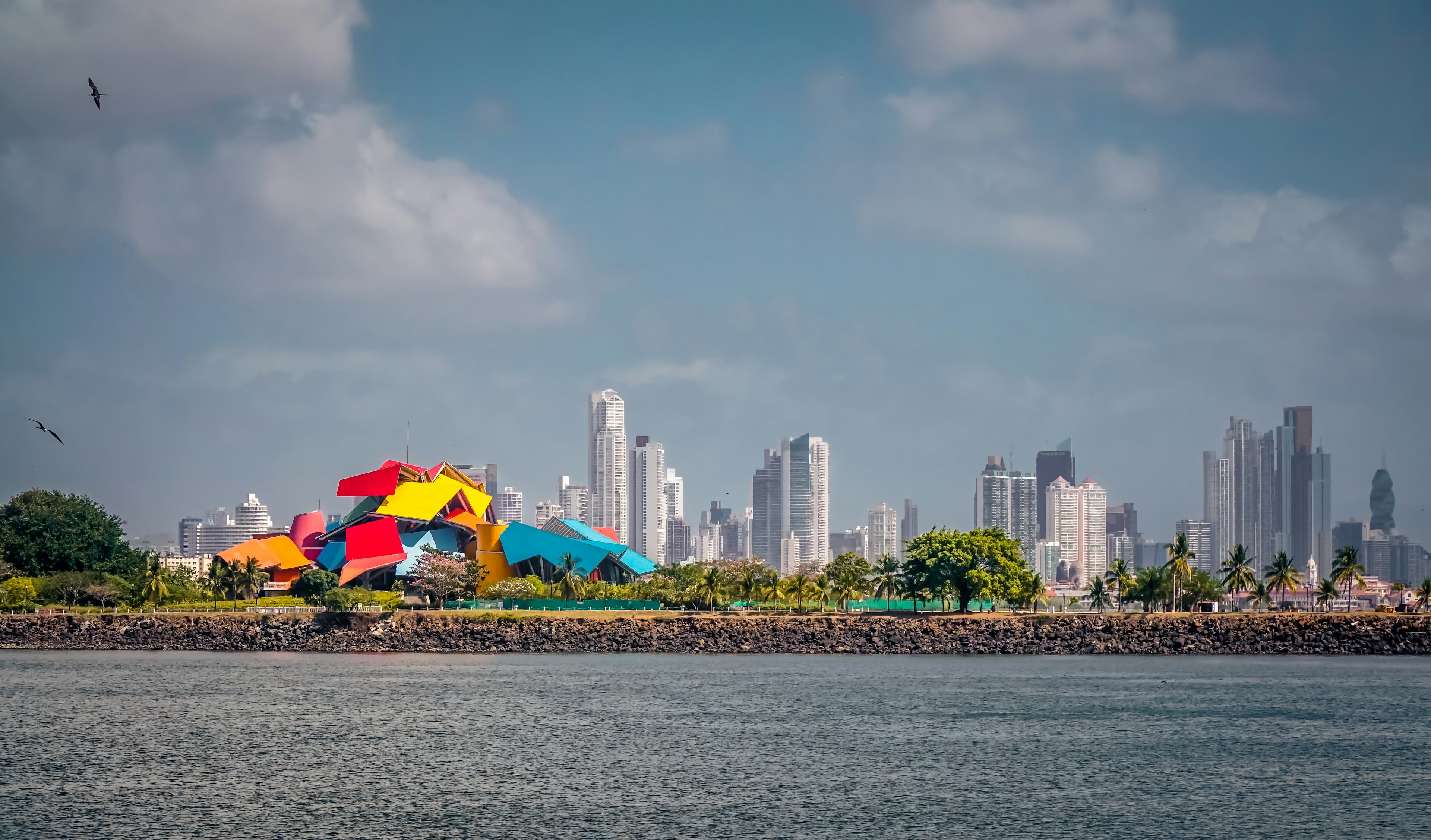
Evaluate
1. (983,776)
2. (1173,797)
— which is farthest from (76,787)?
(1173,797)

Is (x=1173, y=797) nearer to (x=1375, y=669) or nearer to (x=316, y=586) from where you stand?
(x=1375, y=669)

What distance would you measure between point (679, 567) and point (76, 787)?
11511 cm

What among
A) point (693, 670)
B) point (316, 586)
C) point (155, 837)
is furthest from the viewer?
point (316, 586)

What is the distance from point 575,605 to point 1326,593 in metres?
69.5

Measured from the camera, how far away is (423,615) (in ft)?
341

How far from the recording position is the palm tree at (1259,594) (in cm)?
Answer: 11450

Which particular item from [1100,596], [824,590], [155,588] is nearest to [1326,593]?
[1100,596]

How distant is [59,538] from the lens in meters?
116

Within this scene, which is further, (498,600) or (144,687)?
(498,600)

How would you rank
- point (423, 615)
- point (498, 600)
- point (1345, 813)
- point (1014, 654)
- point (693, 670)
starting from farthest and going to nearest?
point (498, 600)
point (423, 615)
point (1014, 654)
point (693, 670)
point (1345, 813)

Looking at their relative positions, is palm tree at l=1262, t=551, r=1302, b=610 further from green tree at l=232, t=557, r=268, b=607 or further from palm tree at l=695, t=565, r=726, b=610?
green tree at l=232, t=557, r=268, b=607

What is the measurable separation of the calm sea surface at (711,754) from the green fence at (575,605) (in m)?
38.1

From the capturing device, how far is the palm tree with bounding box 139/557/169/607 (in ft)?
367

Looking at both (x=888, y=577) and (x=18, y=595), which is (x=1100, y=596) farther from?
(x=18, y=595)
